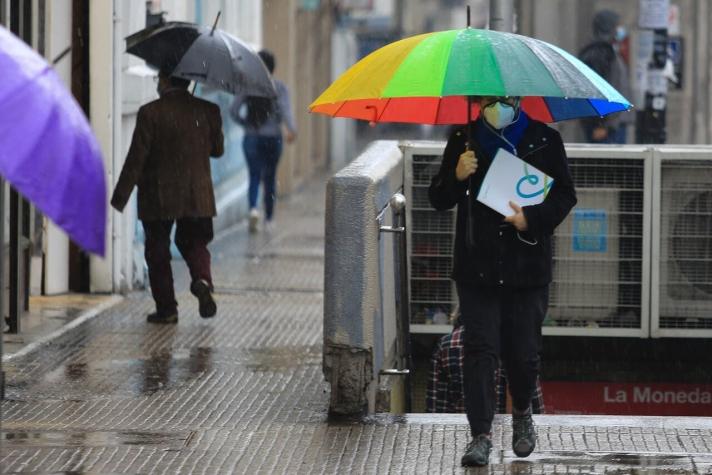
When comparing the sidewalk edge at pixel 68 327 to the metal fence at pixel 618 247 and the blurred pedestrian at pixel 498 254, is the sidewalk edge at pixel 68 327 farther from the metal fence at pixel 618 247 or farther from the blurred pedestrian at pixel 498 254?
the blurred pedestrian at pixel 498 254

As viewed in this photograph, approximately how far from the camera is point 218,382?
859 cm

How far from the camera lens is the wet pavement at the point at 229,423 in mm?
6582

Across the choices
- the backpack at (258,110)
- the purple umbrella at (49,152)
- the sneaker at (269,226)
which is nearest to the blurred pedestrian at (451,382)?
the purple umbrella at (49,152)

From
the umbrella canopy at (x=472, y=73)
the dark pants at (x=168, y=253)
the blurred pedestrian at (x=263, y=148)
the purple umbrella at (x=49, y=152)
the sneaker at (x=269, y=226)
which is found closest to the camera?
the purple umbrella at (x=49, y=152)

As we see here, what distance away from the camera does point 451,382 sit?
28.0 feet

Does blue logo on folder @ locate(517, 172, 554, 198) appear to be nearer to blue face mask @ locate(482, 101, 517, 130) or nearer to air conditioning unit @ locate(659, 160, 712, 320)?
blue face mask @ locate(482, 101, 517, 130)

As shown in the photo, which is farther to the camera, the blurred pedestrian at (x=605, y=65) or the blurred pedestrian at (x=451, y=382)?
the blurred pedestrian at (x=605, y=65)

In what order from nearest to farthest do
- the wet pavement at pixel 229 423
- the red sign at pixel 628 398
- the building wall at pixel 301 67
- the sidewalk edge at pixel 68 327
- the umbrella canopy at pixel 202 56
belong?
the wet pavement at pixel 229 423, the sidewalk edge at pixel 68 327, the umbrella canopy at pixel 202 56, the red sign at pixel 628 398, the building wall at pixel 301 67

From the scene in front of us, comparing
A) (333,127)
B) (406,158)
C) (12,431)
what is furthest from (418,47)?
(333,127)

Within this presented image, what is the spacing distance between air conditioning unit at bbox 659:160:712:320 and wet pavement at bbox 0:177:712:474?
218cm

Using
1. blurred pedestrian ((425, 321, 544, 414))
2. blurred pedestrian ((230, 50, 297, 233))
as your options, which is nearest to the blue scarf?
blurred pedestrian ((425, 321, 544, 414))

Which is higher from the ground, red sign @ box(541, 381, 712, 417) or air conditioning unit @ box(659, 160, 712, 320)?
air conditioning unit @ box(659, 160, 712, 320)

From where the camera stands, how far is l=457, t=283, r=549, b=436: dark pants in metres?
6.45

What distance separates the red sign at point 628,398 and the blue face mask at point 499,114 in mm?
4505
